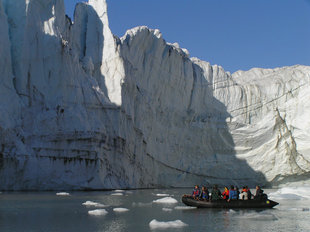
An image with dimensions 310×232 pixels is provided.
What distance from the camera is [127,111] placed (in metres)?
26.2

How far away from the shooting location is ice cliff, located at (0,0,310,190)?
829 inches

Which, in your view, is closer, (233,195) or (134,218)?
(134,218)

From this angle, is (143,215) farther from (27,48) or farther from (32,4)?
(32,4)

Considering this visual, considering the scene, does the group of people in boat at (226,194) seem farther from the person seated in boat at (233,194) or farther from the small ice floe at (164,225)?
the small ice floe at (164,225)

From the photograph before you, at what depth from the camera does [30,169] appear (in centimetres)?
2008

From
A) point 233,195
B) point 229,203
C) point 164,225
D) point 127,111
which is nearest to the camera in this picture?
point 164,225

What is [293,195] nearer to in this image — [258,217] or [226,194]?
[226,194]

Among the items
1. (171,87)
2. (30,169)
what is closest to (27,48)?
(30,169)

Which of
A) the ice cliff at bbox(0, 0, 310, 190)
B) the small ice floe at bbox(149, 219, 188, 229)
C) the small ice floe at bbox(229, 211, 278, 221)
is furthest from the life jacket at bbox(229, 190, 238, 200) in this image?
the ice cliff at bbox(0, 0, 310, 190)

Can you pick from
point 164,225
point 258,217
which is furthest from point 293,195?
point 164,225

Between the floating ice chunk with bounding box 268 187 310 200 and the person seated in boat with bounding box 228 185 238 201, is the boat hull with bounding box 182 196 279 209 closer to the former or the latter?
the person seated in boat with bounding box 228 185 238 201

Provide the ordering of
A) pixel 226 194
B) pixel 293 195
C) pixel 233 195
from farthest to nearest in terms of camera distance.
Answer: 1. pixel 293 195
2. pixel 226 194
3. pixel 233 195

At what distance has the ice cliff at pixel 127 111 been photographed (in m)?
21.0

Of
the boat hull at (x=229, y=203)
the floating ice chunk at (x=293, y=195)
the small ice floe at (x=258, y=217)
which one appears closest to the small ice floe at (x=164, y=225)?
the small ice floe at (x=258, y=217)
